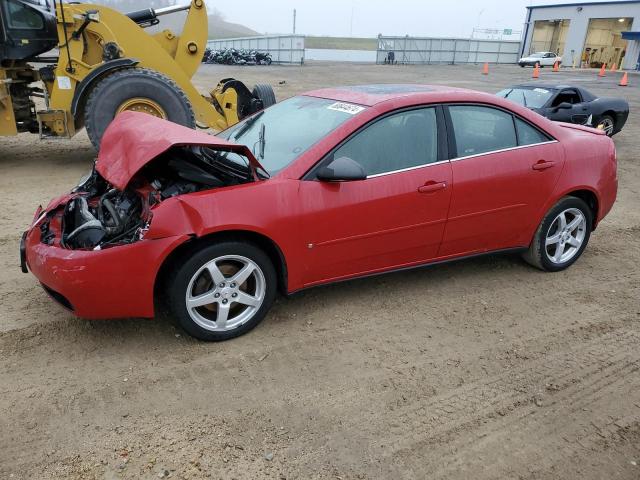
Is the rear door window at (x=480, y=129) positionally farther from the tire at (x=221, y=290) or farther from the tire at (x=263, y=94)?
the tire at (x=263, y=94)

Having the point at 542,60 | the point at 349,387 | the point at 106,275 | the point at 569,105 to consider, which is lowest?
the point at 349,387

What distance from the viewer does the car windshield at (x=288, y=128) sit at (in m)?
3.63

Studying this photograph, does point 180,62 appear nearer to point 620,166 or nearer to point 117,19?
point 117,19

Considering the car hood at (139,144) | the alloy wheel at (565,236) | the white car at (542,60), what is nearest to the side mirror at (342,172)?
the car hood at (139,144)

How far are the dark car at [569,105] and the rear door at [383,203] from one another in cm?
690

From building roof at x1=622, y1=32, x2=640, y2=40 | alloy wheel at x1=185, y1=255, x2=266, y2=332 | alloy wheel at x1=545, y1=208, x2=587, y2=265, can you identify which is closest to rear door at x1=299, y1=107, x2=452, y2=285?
alloy wheel at x1=185, y1=255, x2=266, y2=332

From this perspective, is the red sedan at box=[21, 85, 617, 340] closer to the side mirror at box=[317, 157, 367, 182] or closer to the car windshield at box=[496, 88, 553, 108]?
the side mirror at box=[317, 157, 367, 182]

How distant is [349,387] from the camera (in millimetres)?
3006

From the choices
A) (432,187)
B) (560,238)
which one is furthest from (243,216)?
(560,238)

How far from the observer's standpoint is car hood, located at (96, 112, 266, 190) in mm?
3135

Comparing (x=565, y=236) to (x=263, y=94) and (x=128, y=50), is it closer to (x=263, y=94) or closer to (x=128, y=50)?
(x=263, y=94)

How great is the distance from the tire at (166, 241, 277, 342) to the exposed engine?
0.37m

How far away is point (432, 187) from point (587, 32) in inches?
2172

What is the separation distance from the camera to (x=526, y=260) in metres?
4.65
